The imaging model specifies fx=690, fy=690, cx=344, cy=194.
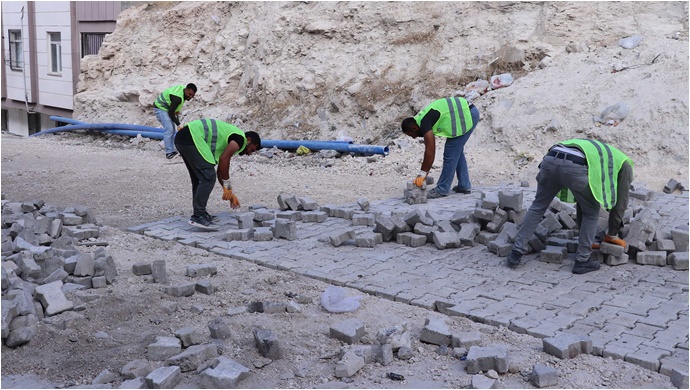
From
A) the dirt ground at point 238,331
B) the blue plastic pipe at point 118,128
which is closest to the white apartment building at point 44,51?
the blue plastic pipe at point 118,128

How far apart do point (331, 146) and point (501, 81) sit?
350 centimetres

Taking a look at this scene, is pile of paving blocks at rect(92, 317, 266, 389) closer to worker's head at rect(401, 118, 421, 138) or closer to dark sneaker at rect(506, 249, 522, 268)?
dark sneaker at rect(506, 249, 522, 268)

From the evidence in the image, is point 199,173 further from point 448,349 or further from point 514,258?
point 448,349

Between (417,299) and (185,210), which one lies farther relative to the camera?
(185,210)

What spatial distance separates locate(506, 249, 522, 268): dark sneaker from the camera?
6.37m

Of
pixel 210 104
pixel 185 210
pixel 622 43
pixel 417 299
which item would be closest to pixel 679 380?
pixel 417 299

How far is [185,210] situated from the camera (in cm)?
914

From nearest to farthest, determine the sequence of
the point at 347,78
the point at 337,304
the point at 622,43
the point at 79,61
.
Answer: the point at 337,304 < the point at 622,43 < the point at 347,78 < the point at 79,61

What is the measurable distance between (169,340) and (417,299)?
2063 mm

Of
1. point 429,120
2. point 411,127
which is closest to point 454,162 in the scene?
point 429,120

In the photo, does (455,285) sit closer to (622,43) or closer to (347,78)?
(622,43)

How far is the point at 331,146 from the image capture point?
13.1 meters

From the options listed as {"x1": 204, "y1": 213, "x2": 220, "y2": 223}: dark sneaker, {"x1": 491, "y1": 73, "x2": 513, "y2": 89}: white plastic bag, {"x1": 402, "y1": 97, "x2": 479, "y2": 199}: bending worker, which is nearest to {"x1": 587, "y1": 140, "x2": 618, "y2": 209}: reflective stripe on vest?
{"x1": 402, "y1": 97, "x2": 479, "y2": 199}: bending worker

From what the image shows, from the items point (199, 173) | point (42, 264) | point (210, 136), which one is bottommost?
point (42, 264)
